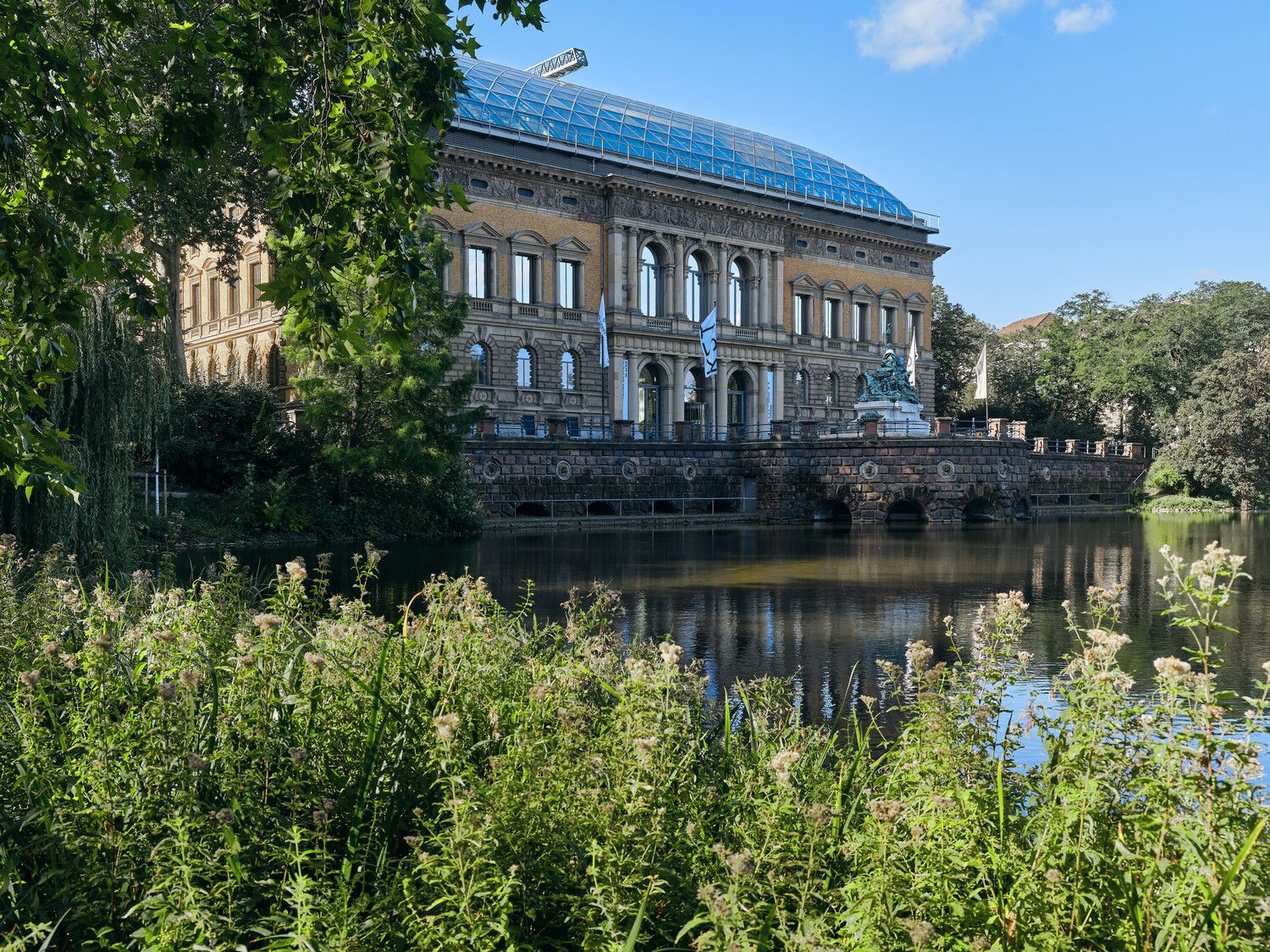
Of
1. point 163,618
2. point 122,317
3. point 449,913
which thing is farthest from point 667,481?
point 449,913

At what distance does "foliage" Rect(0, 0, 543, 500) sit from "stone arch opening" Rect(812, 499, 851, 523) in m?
35.3

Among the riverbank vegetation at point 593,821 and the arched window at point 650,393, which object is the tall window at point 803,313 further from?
the riverbank vegetation at point 593,821

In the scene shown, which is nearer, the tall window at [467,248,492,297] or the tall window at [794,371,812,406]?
the tall window at [467,248,492,297]

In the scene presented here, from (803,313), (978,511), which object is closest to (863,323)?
(803,313)

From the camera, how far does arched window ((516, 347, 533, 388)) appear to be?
1812 inches

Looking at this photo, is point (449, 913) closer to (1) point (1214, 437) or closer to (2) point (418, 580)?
(2) point (418, 580)

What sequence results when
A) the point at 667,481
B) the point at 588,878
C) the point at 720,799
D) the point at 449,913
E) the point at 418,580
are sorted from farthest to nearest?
the point at 667,481 < the point at 418,580 < the point at 720,799 < the point at 588,878 < the point at 449,913

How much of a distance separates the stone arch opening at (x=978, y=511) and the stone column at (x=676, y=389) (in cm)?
1453

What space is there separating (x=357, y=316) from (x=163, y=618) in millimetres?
1934

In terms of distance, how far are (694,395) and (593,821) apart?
48847 mm

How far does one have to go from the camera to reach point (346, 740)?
454cm

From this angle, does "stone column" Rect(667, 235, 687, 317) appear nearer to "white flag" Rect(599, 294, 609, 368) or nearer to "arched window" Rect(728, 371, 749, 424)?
"white flag" Rect(599, 294, 609, 368)

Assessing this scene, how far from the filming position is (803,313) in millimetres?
56219

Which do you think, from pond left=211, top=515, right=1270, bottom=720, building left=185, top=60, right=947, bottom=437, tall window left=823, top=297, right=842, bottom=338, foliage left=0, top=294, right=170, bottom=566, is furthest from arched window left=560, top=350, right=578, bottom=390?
foliage left=0, top=294, right=170, bottom=566
